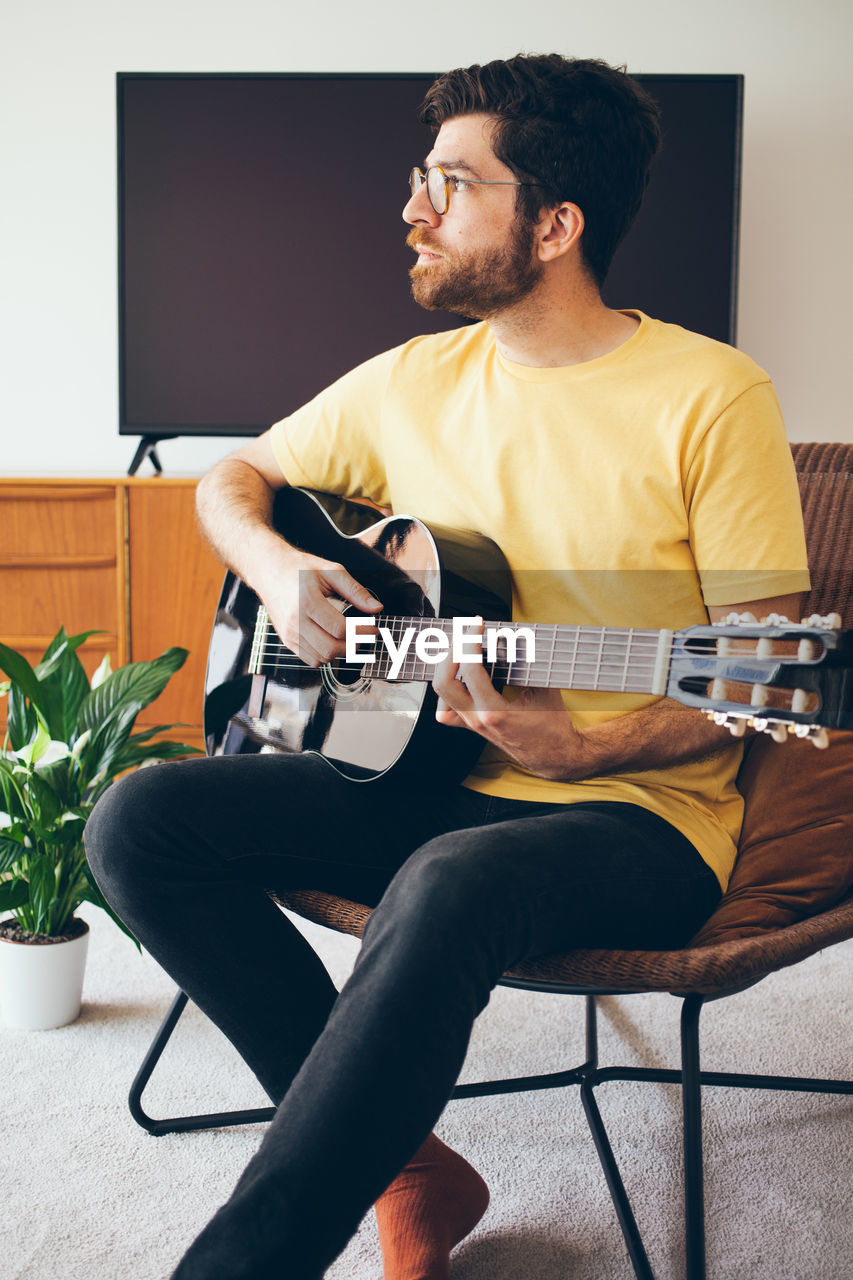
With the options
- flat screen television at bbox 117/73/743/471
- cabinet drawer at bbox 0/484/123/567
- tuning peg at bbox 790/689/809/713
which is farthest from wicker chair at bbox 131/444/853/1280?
cabinet drawer at bbox 0/484/123/567

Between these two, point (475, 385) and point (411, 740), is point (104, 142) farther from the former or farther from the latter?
point (411, 740)

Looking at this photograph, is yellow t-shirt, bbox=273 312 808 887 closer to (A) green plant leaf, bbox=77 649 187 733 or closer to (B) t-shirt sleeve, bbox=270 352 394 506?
(B) t-shirt sleeve, bbox=270 352 394 506

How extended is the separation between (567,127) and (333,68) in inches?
73.4

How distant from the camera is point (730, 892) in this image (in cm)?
100

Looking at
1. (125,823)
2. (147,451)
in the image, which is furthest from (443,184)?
(147,451)

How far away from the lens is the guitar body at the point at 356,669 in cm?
102

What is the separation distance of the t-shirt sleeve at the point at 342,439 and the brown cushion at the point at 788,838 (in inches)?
24.0

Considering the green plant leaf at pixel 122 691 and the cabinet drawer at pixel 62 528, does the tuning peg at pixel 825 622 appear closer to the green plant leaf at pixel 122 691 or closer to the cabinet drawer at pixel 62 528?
the green plant leaf at pixel 122 691

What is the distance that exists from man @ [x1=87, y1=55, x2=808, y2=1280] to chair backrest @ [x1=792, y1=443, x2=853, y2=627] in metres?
0.28

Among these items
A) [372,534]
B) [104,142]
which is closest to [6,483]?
[104,142]

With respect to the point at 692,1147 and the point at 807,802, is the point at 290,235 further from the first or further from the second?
the point at 692,1147

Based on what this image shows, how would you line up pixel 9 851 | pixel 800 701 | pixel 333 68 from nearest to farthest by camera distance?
pixel 800 701 < pixel 9 851 < pixel 333 68

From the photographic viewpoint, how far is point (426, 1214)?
897 millimetres

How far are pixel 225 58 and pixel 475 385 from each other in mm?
2057
